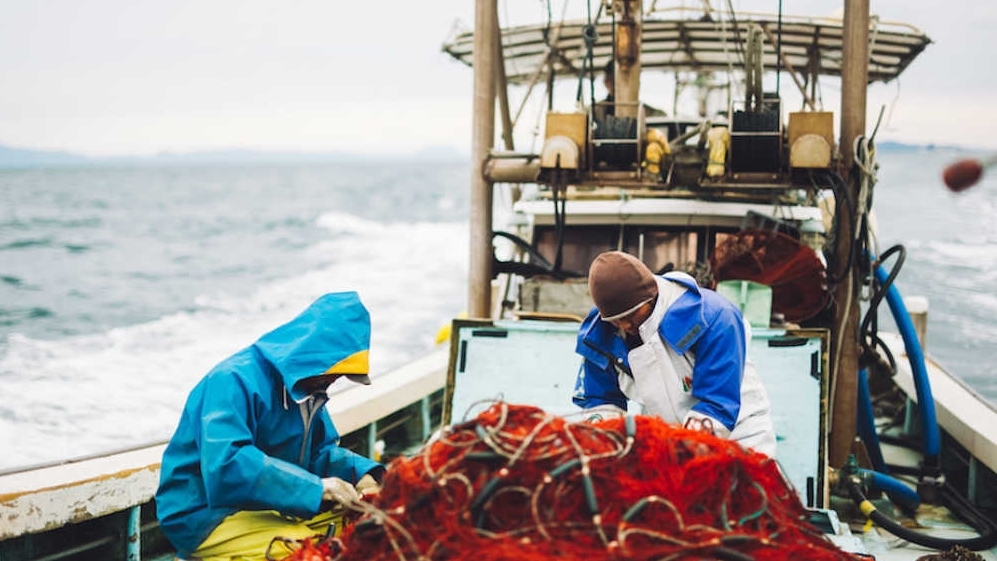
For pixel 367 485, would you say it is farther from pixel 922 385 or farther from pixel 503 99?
pixel 503 99

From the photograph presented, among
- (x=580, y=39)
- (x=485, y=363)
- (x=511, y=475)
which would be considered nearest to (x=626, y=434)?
(x=511, y=475)

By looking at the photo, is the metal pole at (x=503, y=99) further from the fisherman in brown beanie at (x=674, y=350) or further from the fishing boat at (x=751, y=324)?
the fisherman in brown beanie at (x=674, y=350)

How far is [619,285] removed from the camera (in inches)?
130

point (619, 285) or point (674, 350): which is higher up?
point (619, 285)

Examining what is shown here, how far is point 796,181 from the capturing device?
5.52 meters

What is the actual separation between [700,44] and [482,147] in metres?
5.09

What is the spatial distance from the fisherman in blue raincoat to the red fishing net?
3524 millimetres

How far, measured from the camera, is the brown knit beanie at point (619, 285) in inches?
130

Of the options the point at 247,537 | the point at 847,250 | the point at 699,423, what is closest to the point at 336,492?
the point at 247,537

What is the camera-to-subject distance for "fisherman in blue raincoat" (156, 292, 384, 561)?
2.99m

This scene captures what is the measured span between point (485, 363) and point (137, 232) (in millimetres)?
39212

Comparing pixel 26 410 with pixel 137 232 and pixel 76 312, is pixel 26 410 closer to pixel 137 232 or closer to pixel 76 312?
pixel 76 312

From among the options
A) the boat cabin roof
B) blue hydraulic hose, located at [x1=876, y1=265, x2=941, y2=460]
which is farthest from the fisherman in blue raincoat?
the boat cabin roof

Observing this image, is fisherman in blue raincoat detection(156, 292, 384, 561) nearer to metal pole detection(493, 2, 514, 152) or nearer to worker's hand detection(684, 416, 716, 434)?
worker's hand detection(684, 416, 716, 434)
